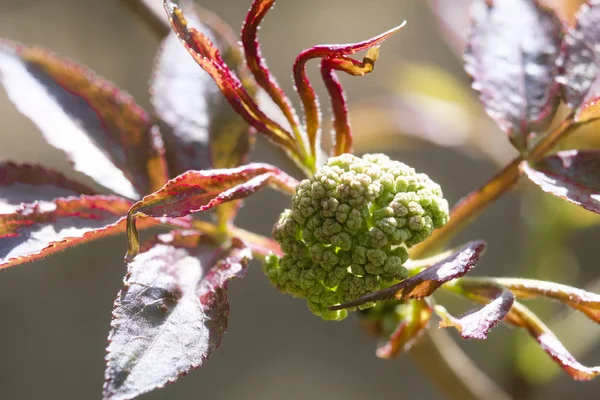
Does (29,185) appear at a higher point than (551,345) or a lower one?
higher

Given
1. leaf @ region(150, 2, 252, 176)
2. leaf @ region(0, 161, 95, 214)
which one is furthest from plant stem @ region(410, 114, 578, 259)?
leaf @ region(0, 161, 95, 214)

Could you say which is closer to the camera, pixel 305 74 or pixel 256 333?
pixel 305 74

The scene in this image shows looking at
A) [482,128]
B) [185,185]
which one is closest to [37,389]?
[482,128]

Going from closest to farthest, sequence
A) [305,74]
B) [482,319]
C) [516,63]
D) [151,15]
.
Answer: [482,319]
[305,74]
[516,63]
[151,15]

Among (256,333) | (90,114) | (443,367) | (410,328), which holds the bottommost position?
(256,333)

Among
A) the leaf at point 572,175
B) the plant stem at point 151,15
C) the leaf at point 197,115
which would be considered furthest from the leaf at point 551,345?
the plant stem at point 151,15

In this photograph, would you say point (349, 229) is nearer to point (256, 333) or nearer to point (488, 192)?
point (488, 192)

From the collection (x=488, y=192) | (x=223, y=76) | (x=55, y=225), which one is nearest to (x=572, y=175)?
(x=488, y=192)

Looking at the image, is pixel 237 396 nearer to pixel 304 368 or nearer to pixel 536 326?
pixel 304 368
